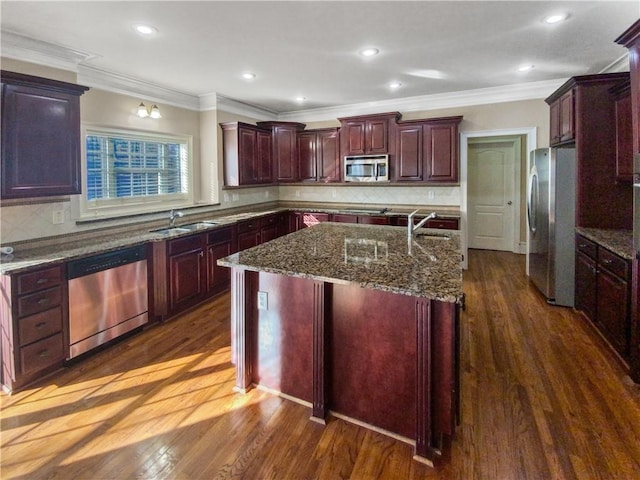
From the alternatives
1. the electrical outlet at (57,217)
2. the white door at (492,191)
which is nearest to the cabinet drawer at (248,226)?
the electrical outlet at (57,217)

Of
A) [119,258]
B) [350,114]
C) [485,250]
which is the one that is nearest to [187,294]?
[119,258]

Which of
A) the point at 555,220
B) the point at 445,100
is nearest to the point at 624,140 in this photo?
the point at 555,220

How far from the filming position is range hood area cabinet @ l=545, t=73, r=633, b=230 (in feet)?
11.2

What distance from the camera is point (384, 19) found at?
2.70m

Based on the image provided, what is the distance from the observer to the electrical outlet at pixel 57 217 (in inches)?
124

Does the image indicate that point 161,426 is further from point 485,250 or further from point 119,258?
point 485,250

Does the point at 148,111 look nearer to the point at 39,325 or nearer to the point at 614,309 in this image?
the point at 39,325

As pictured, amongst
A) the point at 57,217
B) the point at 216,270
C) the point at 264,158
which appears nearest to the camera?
the point at 57,217

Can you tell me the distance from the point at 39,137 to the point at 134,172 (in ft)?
5.00

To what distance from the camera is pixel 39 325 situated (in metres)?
2.54

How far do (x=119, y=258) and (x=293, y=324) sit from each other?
1.84 meters

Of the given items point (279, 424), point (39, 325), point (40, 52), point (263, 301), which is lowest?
point (279, 424)

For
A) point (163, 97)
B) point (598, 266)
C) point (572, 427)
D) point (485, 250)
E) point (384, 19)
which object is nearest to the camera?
point (572, 427)

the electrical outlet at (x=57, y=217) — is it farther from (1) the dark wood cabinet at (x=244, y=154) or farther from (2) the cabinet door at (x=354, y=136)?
(2) the cabinet door at (x=354, y=136)
